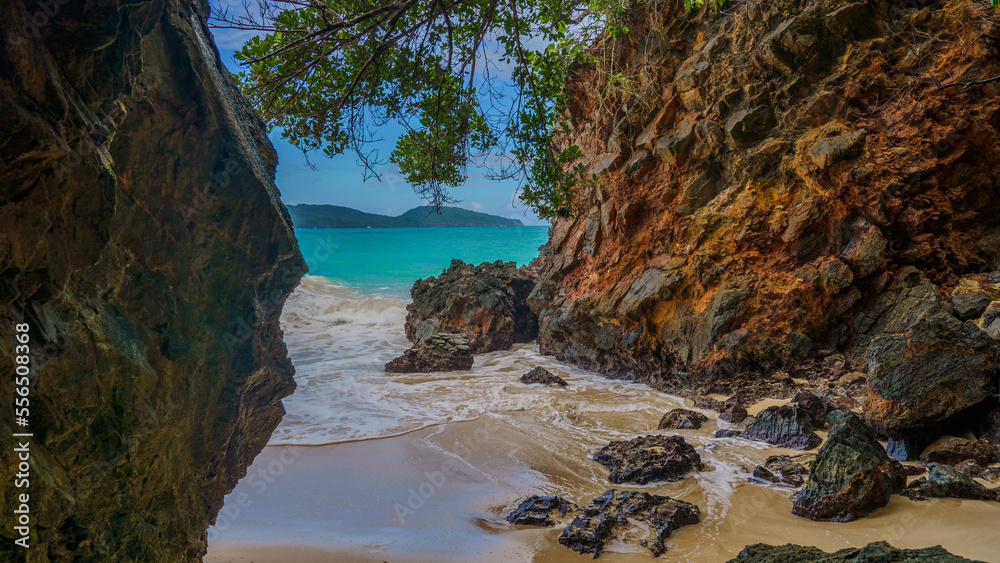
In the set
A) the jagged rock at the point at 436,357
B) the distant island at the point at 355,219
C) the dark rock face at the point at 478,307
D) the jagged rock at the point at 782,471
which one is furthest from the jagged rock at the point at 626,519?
the distant island at the point at 355,219

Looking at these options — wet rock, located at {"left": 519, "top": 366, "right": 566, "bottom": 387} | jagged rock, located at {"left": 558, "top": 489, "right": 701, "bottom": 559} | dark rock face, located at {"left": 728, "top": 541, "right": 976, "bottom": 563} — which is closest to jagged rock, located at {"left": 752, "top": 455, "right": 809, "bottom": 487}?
jagged rock, located at {"left": 558, "top": 489, "right": 701, "bottom": 559}

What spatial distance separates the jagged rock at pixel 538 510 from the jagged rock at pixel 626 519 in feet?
Answer: 0.72

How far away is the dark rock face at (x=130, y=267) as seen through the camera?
68.3 inches

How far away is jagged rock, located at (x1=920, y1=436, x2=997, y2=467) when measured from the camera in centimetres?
466

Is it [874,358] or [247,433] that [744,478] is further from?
[247,433]

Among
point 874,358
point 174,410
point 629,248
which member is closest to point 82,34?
point 174,410

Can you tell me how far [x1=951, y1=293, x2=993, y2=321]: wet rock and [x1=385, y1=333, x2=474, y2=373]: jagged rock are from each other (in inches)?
351

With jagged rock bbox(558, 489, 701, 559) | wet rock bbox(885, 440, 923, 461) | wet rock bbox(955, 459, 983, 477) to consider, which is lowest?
jagged rock bbox(558, 489, 701, 559)

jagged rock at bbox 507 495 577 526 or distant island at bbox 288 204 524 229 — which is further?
distant island at bbox 288 204 524 229

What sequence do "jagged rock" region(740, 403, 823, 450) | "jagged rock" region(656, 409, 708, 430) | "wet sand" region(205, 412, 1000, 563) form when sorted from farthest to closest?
"jagged rock" region(656, 409, 708, 430)
"jagged rock" region(740, 403, 823, 450)
"wet sand" region(205, 412, 1000, 563)

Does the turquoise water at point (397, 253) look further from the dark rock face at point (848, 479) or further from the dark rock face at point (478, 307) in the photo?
the dark rock face at point (848, 479)

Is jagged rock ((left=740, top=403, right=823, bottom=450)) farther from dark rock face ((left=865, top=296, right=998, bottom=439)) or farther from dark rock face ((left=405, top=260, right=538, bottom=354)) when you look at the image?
dark rock face ((left=405, top=260, right=538, bottom=354))

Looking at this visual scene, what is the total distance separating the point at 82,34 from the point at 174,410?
2.24m

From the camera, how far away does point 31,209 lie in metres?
1.71
